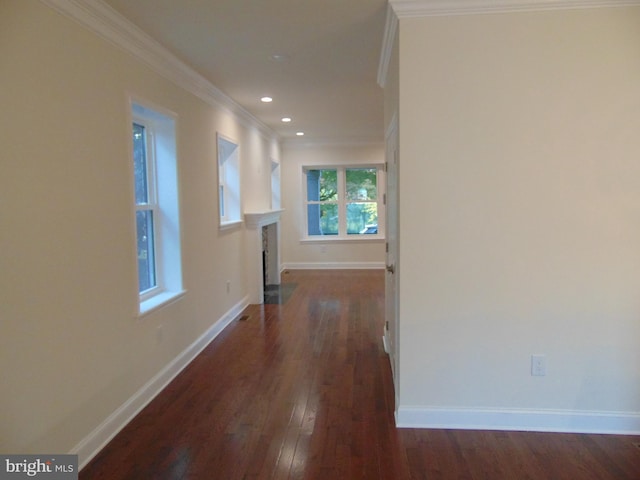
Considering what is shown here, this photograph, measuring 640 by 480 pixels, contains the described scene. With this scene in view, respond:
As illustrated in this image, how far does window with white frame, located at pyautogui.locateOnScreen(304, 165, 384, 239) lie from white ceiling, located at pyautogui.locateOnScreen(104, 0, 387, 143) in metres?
3.52

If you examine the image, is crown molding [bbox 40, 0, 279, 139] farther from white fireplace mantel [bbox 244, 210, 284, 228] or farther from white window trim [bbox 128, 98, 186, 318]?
white fireplace mantel [bbox 244, 210, 284, 228]

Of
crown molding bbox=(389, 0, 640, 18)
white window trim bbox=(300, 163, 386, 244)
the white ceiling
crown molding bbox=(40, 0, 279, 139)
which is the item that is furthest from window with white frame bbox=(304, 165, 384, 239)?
crown molding bbox=(389, 0, 640, 18)

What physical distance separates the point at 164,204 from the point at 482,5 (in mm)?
2554

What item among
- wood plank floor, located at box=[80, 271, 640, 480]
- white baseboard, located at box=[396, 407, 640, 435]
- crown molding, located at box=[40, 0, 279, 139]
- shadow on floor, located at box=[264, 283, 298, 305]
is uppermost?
crown molding, located at box=[40, 0, 279, 139]

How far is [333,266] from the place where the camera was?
852 cm

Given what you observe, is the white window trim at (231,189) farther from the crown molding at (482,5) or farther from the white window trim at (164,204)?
the crown molding at (482,5)

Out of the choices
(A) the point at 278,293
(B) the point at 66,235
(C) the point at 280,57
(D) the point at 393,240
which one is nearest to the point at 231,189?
(A) the point at 278,293

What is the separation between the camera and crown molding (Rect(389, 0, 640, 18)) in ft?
7.57

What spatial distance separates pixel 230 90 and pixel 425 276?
114 inches

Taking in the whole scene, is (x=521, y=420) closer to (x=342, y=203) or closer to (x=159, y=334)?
(x=159, y=334)

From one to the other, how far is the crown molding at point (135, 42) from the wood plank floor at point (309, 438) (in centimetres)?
A: 229

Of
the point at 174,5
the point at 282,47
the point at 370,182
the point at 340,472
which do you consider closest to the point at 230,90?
the point at 282,47

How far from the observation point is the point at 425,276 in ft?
8.30

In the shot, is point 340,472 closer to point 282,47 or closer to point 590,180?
point 590,180
